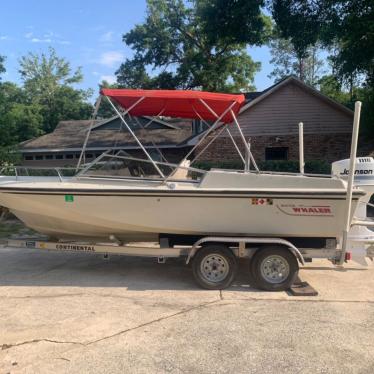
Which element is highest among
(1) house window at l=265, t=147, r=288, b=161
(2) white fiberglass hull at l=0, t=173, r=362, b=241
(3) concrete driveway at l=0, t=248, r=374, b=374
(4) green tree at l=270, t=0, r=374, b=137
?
(4) green tree at l=270, t=0, r=374, b=137

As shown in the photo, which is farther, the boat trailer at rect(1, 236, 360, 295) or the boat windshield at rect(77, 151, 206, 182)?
the boat windshield at rect(77, 151, 206, 182)

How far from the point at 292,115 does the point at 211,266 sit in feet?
45.0

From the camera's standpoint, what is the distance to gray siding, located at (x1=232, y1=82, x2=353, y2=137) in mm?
18281

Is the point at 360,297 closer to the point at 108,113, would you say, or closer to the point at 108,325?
the point at 108,325

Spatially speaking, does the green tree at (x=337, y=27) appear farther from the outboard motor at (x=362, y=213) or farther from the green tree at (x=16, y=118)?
the green tree at (x=16, y=118)

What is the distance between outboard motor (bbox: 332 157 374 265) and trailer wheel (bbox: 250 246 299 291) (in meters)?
0.85

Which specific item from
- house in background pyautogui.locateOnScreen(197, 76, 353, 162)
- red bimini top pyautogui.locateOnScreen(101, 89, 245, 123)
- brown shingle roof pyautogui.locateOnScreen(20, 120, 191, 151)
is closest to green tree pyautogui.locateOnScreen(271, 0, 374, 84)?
house in background pyautogui.locateOnScreen(197, 76, 353, 162)

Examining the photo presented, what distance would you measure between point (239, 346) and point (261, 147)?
50.1ft

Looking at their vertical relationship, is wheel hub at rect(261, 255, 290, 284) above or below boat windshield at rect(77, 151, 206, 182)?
below

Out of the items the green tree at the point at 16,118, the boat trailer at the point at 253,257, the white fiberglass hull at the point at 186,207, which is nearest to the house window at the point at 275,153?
the green tree at the point at 16,118

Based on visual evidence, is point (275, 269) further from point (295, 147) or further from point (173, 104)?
point (295, 147)

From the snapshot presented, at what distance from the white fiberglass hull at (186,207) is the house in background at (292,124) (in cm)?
1244

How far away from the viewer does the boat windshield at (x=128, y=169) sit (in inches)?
247

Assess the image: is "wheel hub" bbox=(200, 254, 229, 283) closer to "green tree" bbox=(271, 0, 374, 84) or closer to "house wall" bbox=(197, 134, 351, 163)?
"green tree" bbox=(271, 0, 374, 84)
